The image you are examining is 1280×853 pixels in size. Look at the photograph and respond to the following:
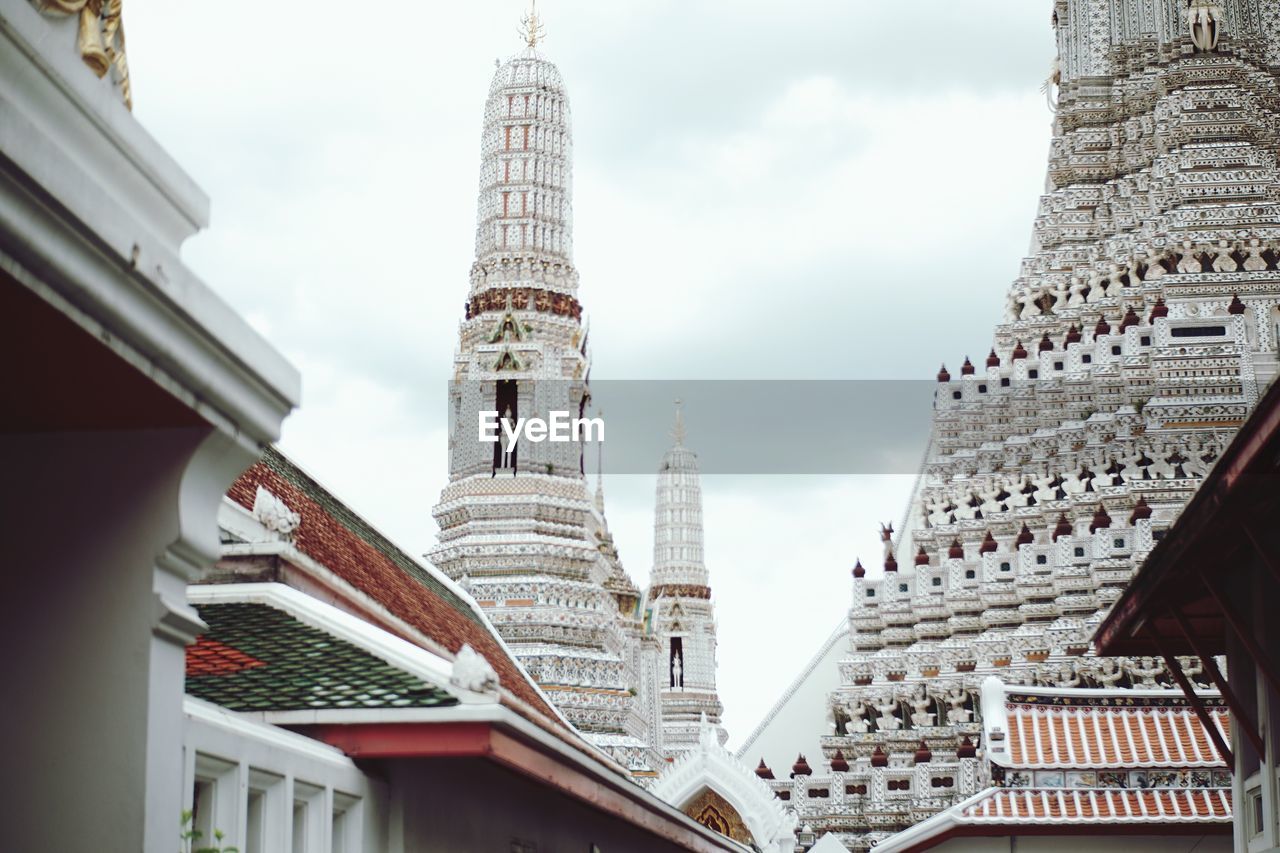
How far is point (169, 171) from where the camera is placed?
5188 mm

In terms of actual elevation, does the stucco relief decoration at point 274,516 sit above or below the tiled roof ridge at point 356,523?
below

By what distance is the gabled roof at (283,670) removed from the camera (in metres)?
8.53

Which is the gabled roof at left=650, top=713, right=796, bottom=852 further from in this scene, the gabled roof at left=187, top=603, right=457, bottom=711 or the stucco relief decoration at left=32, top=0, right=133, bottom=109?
the stucco relief decoration at left=32, top=0, right=133, bottom=109

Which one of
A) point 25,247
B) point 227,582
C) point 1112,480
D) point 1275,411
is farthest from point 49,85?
point 1112,480

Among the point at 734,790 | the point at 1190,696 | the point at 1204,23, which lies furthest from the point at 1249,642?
the point at 1204,23

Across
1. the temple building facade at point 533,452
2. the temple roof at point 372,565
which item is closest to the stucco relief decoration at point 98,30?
the temple roof at point 372,565

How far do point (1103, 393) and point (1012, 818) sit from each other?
2446 cm

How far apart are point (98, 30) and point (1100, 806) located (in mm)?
18890

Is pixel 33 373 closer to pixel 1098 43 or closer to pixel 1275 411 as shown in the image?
pixel 1275 411

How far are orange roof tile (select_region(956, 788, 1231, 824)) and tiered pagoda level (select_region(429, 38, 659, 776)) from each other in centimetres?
1965

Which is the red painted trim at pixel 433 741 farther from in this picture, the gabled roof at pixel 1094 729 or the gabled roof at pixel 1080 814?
the gabled roof at pixel 1094 729

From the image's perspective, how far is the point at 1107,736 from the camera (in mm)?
23984

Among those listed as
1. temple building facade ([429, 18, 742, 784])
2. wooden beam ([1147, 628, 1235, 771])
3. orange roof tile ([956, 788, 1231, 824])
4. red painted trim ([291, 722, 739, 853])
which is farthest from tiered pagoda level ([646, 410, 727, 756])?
red painted trim ([291, 722, 739, 853])

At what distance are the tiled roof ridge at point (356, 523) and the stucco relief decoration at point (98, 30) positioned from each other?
7.13 m
